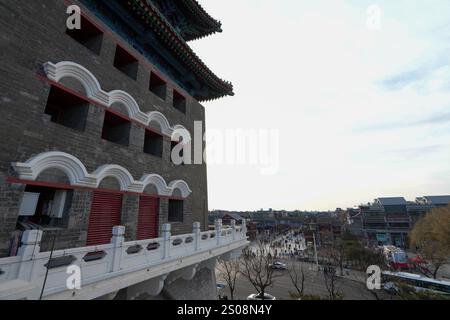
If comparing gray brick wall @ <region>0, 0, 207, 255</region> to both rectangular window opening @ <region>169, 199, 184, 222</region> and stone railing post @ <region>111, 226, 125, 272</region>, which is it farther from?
rectangular window opening @ <region>169, 199, 184, 222</region>

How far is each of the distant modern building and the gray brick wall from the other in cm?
5971

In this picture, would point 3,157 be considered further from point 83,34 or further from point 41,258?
point 83,34

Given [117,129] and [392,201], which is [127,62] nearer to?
[117,129]

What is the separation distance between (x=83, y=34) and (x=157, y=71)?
339 centimetres

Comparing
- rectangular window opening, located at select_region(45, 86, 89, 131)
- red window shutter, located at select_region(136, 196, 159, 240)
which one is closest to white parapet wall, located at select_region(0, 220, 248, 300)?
red window shutter, located at select_region(136, 196, 159, 240)

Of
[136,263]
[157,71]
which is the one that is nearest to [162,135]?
[157,71]

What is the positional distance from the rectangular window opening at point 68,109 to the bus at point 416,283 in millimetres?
30354

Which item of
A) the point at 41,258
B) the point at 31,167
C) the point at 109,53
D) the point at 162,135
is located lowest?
the point at 41,258

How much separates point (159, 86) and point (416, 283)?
111 feet

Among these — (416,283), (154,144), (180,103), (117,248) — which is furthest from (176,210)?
(416,283)

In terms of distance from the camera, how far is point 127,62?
10.4 meters

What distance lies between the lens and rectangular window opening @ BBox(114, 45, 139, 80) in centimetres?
1000

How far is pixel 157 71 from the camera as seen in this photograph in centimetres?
1137
